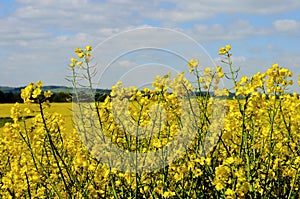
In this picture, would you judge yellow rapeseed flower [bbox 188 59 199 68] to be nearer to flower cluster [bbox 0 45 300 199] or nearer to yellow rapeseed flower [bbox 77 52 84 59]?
flower cluster [bbox 0 45 300 199]

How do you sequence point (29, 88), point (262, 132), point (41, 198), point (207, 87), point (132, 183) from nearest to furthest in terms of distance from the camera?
point (29, 88), point (132, 183), point (207, 87), point (41, 198), point (262, 132)

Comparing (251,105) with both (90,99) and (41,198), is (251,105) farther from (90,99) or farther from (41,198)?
(41,198)

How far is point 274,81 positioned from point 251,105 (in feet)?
1.40

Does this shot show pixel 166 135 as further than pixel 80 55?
Yes

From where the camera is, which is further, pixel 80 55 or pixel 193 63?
pixel 193 63

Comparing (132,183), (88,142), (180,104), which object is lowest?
(132,183)

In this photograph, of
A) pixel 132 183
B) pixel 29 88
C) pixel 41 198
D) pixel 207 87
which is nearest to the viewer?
pixel 29 88

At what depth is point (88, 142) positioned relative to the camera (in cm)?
405

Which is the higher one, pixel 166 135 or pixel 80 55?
pixel 80 55

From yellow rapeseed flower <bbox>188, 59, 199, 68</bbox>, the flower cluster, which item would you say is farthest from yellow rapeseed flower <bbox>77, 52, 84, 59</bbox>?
yellow rapeseed flower <bbox>188, 59, 199, 68</bbox>

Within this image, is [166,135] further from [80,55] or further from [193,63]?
[80,55]

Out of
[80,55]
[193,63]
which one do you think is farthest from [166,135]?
[80,55]

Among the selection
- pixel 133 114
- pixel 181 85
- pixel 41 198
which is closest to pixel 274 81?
pixel 181 85

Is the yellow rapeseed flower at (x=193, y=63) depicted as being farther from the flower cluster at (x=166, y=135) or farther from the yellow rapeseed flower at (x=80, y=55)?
the yellow rapeseed flower at (x=80, y=55)
